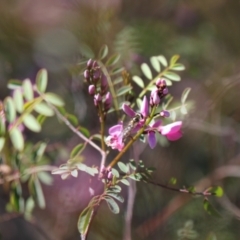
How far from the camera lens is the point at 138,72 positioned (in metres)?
0.90

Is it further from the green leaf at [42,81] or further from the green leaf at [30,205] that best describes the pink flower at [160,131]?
the green leaf at [30,205]

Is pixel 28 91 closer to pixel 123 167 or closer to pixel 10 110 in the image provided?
pixel 10 110

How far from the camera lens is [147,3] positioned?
1.27 metres

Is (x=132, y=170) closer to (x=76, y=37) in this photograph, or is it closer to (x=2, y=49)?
(x=76, y=37)

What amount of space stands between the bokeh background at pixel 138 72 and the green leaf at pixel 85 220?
260mm

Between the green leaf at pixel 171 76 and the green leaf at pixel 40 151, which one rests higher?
the green leaf at pixel 171 76

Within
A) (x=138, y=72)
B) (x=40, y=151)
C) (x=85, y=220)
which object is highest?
(x=138, y=72)

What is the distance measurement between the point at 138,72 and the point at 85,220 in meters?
0.42

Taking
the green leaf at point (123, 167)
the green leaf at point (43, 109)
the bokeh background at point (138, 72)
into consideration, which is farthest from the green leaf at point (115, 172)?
the bokeh background at point (138, 72)

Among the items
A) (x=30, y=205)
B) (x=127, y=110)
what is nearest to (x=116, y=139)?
(x=127, y=110)

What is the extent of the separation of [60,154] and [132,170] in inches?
11.9

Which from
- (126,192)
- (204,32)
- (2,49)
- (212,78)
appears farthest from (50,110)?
(204,32)

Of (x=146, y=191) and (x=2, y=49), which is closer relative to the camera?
(x=146, y=191)

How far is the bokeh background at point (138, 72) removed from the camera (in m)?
0.92
